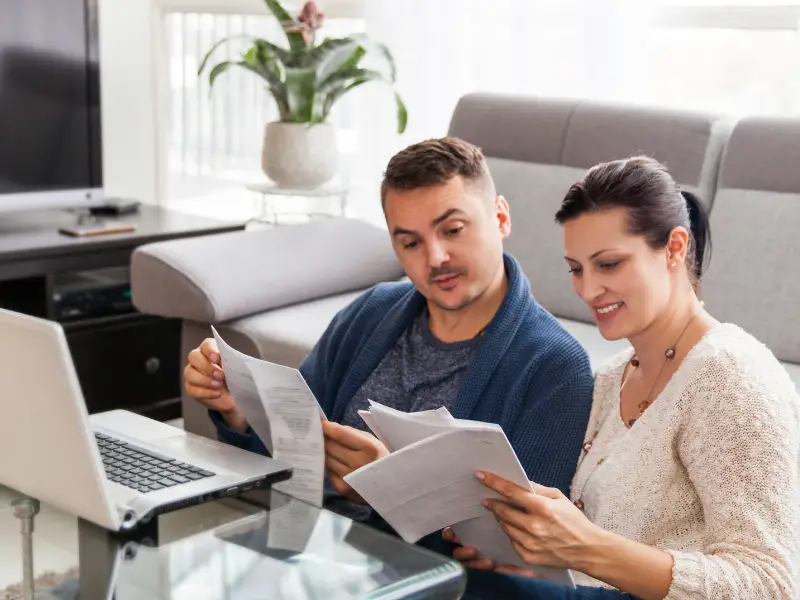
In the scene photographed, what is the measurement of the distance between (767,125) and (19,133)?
2028 millimetres

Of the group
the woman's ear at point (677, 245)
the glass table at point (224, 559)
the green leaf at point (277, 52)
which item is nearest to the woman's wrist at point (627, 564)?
the glass table at point (224, 559)

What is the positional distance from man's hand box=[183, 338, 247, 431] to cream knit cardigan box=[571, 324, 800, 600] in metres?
0.57

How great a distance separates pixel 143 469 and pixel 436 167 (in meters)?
0.58

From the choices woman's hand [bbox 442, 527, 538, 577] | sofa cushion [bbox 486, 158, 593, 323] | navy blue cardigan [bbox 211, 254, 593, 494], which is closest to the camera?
woman's hand [bbox 442, 527, 538, 577]

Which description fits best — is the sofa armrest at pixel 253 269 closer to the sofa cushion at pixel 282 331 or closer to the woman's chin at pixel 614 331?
the sofa cushion at pixel 282 331

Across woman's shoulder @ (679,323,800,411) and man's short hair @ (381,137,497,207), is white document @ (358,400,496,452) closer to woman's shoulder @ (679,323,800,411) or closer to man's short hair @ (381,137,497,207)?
woman's shoulder @ (679,323,800,411)

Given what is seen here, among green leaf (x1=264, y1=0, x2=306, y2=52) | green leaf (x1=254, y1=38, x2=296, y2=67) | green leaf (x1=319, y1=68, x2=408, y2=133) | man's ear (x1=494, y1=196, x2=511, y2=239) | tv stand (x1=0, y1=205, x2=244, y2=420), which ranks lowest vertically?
tv stand (x1=0, y1=205, x2=244, y2=420)

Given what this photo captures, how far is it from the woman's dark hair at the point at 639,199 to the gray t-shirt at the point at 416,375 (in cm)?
30

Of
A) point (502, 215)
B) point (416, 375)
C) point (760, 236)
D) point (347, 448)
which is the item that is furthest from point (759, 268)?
point (347, 448)

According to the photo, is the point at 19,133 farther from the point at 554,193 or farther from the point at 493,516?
the point at 493,516

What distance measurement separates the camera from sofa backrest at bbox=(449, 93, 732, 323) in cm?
251

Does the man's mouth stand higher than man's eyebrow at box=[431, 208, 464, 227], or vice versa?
man's eyebrow at box=[431, 208, 464, 227]

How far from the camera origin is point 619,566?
47.0 inches

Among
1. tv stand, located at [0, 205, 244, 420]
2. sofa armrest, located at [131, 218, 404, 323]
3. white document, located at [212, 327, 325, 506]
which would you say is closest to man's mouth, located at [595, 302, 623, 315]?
white document, located at [212, 327, 325, 506]
